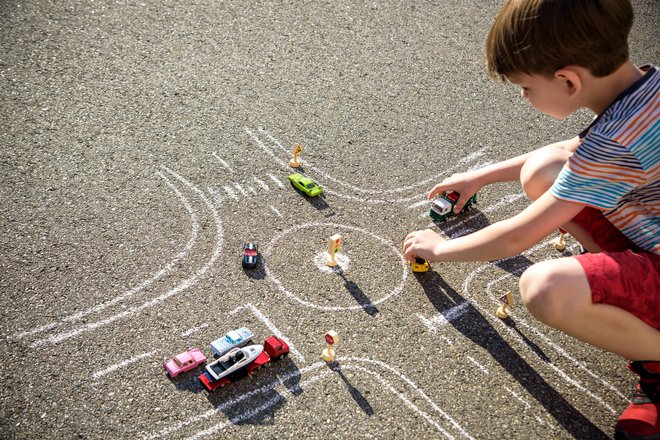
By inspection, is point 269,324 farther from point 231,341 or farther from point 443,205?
point 443,205

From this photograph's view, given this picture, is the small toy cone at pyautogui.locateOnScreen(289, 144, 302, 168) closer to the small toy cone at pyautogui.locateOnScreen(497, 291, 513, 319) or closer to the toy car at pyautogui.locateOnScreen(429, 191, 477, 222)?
the toy car at pyautogui.locateOnScreen(429, 191, 477, 222)

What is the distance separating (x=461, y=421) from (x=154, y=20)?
11.8ft

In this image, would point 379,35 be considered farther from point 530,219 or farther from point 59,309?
point 59,309

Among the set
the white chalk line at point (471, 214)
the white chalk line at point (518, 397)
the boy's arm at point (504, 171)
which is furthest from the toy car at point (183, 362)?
the boy's arm at point (504, 171)

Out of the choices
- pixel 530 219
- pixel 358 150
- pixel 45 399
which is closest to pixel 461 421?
pixel 530 219

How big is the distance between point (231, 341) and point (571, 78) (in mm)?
1595

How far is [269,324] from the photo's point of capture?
2748mm

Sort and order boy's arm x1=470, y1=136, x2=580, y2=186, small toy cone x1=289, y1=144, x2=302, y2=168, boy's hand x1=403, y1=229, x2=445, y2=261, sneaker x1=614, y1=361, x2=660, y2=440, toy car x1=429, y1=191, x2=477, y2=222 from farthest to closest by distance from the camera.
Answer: small toy cone x1=289, y1=144, x2=302, y2=168 → toy car x1=429, y1=191, x2=477, y2=222 → boy's arm x1=470, y1=136, x2=580, y2=186 → boy's hand x1=403, y1=229, x2=445, y2=261 → sneaker x1=614, y1=361, x2=660, y2=440

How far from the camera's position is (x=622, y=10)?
228cm

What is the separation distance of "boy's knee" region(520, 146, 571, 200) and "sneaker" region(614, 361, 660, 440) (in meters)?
0.80

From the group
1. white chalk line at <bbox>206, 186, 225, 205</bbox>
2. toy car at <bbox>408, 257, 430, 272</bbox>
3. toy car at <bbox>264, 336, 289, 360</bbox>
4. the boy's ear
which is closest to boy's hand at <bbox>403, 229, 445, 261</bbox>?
toy car at <bbox>408, 257, 430, 272</bbox>

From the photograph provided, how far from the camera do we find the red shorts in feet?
7.53

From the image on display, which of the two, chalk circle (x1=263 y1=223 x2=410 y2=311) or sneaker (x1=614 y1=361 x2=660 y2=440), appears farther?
chalk circle (x1=263 y1=223 x2=410 y2=311)

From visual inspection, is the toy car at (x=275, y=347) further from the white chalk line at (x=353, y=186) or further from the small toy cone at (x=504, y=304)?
the white chalk line at (x=353, y=186)
